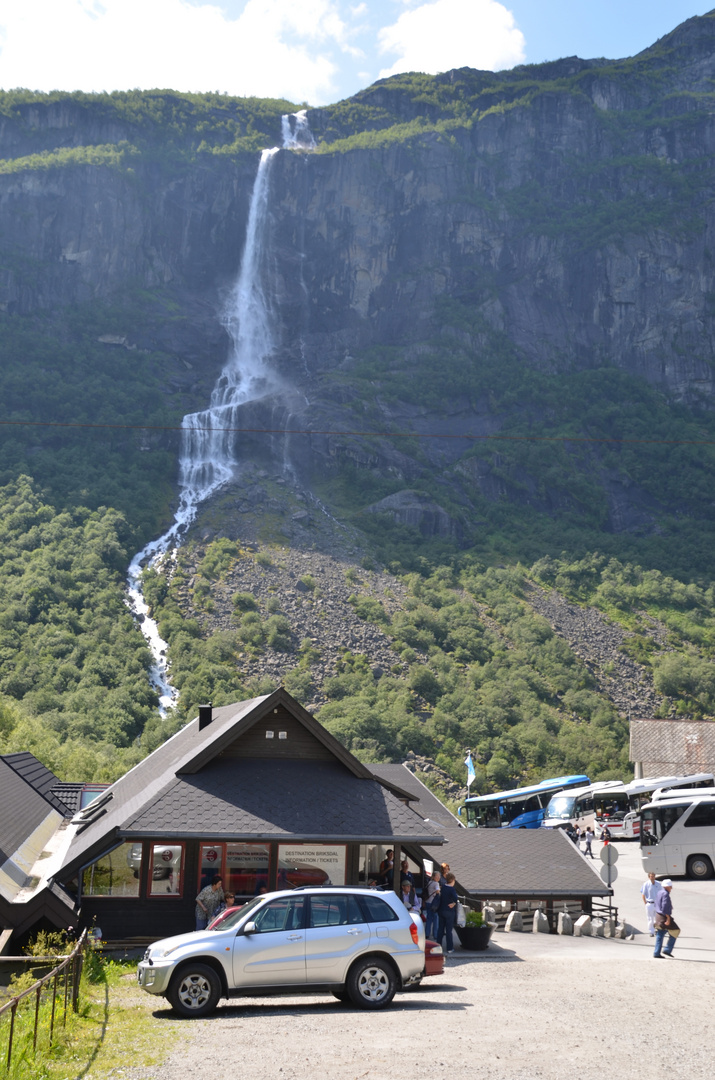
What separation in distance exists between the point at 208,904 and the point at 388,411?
398 feet

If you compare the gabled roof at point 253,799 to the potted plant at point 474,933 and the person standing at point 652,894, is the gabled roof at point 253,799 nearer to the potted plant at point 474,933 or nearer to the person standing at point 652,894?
the potted plant at point 474,933

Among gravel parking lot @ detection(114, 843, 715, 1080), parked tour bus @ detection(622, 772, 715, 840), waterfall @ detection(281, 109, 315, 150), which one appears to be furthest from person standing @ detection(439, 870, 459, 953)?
waterfall @ detection(281, 109, 315, 150)

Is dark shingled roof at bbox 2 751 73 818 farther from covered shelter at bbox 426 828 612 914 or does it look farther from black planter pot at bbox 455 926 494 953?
black planter pot at bbox 455 926 494 953

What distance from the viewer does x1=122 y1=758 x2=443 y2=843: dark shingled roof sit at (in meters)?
18.2

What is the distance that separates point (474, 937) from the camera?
20266 millimetres

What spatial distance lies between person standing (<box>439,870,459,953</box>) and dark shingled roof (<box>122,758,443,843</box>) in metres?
0.99

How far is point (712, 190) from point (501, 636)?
11022 cm

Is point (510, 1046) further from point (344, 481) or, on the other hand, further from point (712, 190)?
point (712, 190)

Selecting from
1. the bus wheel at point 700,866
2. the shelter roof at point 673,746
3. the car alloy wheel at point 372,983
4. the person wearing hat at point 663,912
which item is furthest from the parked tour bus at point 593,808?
the car alloy wheel at point 372,983

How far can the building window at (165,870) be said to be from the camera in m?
18.9

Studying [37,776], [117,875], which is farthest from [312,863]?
[37,776]

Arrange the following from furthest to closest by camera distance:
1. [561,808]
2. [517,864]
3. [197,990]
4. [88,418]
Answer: [88,418], [561,808], [517,864], [197,990]

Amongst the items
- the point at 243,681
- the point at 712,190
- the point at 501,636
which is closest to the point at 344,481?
the point at 501,636

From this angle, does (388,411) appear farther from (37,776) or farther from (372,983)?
(372,983)
